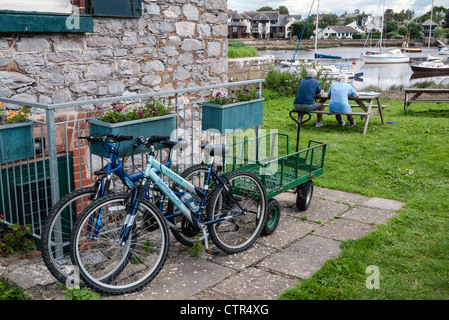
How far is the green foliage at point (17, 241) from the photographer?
425 centimetres

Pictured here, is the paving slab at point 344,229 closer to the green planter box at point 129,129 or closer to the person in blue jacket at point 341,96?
the green planter box at point 129,129

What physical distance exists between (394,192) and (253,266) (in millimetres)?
3084

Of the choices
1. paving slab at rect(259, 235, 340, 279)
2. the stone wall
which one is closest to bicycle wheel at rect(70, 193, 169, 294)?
paving slab at rect(259, 235, 340, 279)

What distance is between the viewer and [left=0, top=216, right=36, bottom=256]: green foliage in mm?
4254

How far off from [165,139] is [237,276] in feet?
4.09

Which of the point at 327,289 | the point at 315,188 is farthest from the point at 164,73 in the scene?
the point at 327,289

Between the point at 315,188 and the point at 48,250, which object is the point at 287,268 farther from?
the point at 315,188

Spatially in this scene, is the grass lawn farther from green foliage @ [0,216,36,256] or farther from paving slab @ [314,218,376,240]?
green foliage @ [0,216,36,256]

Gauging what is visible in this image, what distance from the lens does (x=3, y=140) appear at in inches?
156

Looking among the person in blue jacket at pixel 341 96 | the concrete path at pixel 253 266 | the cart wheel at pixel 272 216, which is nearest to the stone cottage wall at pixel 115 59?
the concrete path at pixel 253 266

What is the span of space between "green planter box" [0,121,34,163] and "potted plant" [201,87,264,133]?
1789mm

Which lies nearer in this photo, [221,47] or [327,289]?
[327,289]

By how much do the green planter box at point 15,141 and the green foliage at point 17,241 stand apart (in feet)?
2.09

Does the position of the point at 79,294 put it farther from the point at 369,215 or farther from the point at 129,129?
the point at 369,215
